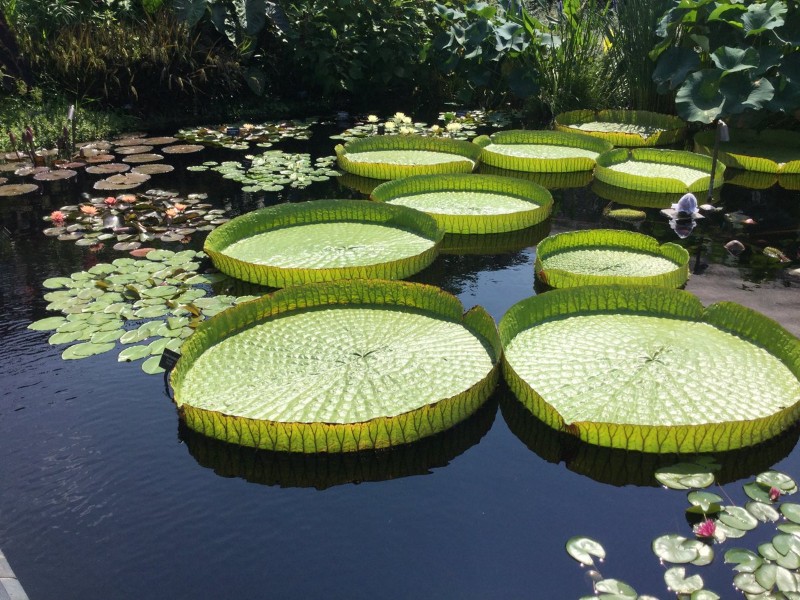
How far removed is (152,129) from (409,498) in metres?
6.40

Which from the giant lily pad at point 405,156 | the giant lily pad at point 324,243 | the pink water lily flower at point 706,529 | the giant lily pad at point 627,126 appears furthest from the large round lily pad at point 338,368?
the giant lily pad at point 627,126

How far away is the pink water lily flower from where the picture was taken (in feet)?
7.80

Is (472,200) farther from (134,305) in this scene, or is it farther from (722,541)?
(722,541)

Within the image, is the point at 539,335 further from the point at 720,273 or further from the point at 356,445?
the point at 720,273

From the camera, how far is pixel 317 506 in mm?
2623

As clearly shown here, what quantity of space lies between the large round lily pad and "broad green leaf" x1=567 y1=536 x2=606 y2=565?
69 centimetres

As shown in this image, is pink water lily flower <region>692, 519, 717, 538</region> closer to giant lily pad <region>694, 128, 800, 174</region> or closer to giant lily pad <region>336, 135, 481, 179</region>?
giant lily pad <region>336, 135, 481, 179</region>

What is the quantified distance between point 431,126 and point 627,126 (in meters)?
2.03

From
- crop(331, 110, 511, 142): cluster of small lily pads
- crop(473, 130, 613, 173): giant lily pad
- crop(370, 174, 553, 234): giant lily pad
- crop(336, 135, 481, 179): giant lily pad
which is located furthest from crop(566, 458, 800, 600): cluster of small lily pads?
crop(331, 110, 511, 142): cluster of small lily pads

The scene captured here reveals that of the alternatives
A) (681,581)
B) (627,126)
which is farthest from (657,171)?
(681,581)

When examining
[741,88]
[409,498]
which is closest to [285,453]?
[409,498]

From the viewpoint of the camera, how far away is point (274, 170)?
21.4 ft

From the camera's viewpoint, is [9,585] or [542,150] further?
[542,150]

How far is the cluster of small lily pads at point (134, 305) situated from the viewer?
3.59 metres
